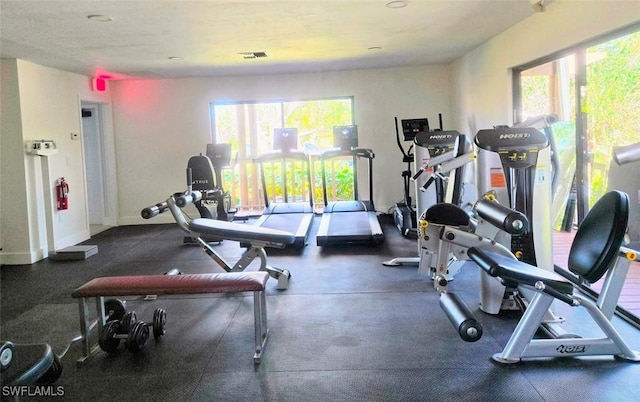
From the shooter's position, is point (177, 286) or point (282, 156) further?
point (282, 156)

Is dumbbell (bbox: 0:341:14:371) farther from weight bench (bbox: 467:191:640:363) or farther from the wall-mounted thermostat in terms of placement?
the wall-mounted thermostat

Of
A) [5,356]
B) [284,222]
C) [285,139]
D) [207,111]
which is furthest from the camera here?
[207,111]

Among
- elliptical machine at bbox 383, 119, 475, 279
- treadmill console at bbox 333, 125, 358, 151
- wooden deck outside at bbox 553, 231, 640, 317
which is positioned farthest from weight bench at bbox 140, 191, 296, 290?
treadmill console at bbox 333, 125, 358, 151

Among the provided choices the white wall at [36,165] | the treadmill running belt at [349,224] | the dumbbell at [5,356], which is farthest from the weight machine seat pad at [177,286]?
the white wall at [36,165]

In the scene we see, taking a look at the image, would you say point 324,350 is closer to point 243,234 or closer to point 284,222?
point 243,234

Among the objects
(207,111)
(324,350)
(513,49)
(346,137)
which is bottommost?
(324,350)

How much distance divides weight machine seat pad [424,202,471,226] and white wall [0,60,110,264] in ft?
16.0

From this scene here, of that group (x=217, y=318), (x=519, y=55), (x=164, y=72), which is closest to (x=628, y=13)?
(x=519, y=55)

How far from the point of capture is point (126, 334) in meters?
3.09

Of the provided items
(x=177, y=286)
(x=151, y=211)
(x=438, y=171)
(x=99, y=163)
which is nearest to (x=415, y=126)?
(x=438, y=171)

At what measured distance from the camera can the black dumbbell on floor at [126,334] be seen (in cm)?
297

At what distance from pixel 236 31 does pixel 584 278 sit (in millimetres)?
3673

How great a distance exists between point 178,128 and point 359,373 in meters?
6.24

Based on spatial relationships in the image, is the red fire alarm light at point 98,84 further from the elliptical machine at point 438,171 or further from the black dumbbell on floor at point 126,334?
the black dumbbell on floor at point 126,334
